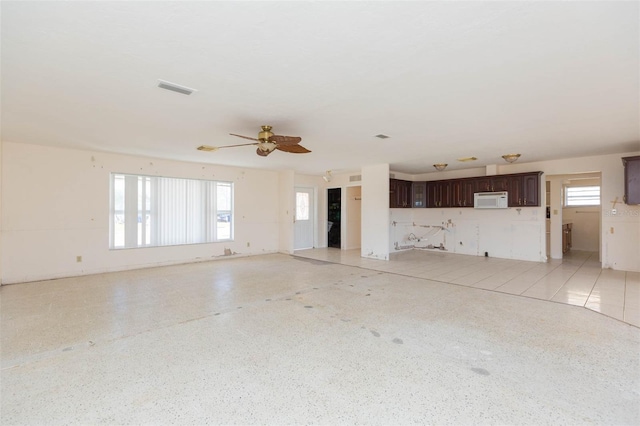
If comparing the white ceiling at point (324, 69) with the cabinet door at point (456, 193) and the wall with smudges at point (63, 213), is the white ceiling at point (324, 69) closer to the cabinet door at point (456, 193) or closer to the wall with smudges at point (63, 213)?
the wall with smudges at point (63, 213)

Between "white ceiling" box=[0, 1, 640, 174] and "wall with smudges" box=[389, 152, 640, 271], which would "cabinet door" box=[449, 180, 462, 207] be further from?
"white ceiling" box=[0, 1, 640, 174]

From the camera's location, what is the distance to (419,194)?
336 inches

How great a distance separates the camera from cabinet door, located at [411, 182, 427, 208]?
850 centimetres

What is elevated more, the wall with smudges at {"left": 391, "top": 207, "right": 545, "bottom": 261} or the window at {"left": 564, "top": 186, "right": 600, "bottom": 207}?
the window at {"left": 564, "top": 186, "right": 600, "bottom": 207}

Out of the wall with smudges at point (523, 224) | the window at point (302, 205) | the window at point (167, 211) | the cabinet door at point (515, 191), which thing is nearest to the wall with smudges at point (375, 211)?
the wall with smudges at point (523, 224)

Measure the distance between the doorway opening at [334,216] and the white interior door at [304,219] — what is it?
66 centimetres

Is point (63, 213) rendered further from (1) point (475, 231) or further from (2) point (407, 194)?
(1) point (475, 231)

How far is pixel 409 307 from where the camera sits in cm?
360

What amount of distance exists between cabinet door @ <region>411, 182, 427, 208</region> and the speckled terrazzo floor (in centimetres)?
464

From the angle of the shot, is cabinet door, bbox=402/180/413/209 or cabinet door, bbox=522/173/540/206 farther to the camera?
cabinet door, bbox=402/180/413/209

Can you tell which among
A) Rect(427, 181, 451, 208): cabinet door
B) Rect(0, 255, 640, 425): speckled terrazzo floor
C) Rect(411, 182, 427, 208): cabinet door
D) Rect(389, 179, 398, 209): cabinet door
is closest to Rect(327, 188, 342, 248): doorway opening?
Rect(389, 179, 398, 209): cabinet door

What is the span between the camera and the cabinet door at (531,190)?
21.6 feet

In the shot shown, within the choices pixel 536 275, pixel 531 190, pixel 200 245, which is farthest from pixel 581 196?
pixel 200 245

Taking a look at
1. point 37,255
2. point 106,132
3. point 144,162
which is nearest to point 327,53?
point 106,132
